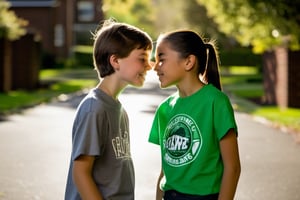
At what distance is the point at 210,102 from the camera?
339cm

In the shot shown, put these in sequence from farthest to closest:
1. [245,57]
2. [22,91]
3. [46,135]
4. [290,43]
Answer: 1. [245,57]
2. [22,91]
3. [290,43]
4. [46,135]

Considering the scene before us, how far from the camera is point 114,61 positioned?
128 inches

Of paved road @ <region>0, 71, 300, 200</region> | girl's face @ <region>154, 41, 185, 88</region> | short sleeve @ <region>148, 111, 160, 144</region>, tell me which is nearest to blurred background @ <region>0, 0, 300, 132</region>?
girl's face @ <region>154, 41, 185, 88</region>

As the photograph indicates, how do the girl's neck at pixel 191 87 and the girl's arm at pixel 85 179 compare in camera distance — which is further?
the girl's neck at pixel 191 87

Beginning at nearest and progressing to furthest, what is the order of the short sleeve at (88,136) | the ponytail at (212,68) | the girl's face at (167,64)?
the short sleeve at (88,136) < the girl's face at (167,64) < the ponytail at (212,68)

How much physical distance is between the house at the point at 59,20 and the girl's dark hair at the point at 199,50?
4968 centimetres

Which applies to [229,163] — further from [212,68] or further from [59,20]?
[59,20]

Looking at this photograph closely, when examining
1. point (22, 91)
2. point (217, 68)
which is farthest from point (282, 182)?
point (22, 91)

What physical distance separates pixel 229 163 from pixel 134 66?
2.01 feet

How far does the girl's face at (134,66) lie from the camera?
3.26 meters

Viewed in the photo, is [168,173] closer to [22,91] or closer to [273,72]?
[273,72]

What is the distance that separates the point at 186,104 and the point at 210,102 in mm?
130

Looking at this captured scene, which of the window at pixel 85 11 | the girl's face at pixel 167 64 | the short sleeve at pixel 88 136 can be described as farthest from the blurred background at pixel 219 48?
the window at pixel 85 11

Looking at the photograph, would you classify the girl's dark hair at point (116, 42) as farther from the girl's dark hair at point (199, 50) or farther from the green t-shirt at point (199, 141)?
the green t-shirt at point (199, 141)
